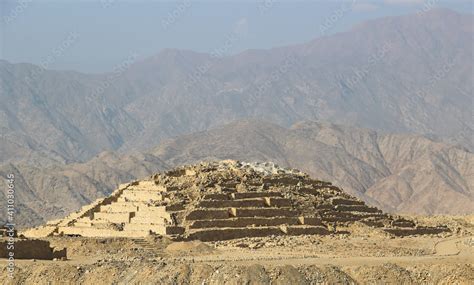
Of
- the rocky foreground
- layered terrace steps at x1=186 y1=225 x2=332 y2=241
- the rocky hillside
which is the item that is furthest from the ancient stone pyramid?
the rocky hillside

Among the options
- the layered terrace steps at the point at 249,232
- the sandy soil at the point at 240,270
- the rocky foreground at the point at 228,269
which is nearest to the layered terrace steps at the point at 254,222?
the layered terrace steps at the point at 249,232

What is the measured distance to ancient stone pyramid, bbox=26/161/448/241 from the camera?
54.5 metres

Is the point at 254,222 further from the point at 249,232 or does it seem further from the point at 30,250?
the point at 30,250

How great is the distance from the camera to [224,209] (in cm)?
5641

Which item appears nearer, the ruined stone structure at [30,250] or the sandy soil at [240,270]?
the sandy soil at [240,270]

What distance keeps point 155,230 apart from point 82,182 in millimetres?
100724

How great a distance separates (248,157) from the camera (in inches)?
7470

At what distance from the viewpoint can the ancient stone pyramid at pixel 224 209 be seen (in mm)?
54500

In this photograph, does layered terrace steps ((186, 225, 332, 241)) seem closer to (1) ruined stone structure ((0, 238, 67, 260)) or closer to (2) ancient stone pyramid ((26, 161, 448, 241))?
(2) ancient stone pyramid ((26, 161, 448, 241))

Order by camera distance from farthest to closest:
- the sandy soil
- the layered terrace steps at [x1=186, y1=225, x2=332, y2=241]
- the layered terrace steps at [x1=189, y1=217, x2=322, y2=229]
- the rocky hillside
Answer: the rocky hillside → the layered terrace steps at [x1=189, y1=217, x2=322, y2=229] → the layered terrace steps at [x1=186, y1=225, x2=332, y2=241] → the sandy soil

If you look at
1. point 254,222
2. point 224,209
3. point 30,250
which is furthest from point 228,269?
point 224,209

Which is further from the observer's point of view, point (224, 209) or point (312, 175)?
point (312, 175)

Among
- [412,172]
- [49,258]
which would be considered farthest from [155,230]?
[412,172]

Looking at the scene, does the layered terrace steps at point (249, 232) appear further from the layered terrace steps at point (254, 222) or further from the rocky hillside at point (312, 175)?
the rocky hillside at point (312, 175)
